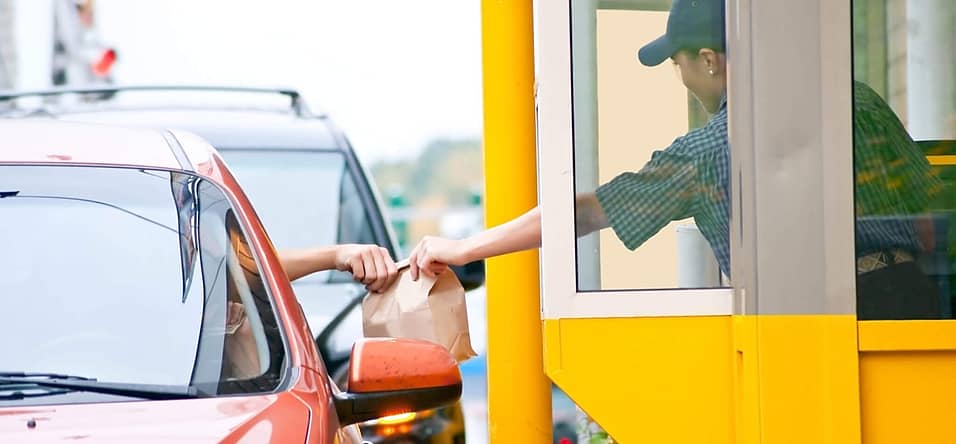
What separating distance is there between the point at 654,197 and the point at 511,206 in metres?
0.99

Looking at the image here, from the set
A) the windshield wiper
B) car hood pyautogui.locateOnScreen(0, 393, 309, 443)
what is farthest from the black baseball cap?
the windshield wiper

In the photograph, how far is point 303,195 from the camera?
7.14 metres

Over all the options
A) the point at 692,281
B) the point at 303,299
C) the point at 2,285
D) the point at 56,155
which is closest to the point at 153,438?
the point at 2,285

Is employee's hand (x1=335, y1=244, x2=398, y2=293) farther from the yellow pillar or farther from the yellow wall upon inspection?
the yellow wall

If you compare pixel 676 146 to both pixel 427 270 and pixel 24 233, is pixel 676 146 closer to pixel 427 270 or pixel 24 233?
pixel 427 270

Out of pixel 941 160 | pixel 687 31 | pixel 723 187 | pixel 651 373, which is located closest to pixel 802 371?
pixel 651 373

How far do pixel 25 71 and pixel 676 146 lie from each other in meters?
15.5

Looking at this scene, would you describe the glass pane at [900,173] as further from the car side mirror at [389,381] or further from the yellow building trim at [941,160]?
the car side mirror at [389,381]

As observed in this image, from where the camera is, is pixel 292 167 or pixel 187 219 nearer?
pixel 187 219

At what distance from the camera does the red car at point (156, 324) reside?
10.0 feet

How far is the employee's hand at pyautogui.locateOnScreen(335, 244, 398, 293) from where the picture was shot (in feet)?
14.7

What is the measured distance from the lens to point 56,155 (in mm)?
3736

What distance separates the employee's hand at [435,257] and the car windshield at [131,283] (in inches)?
34.1

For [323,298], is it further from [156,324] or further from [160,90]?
[156,324]
